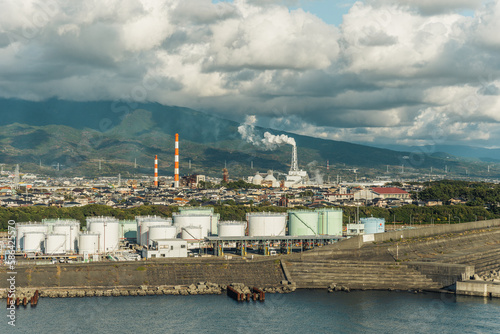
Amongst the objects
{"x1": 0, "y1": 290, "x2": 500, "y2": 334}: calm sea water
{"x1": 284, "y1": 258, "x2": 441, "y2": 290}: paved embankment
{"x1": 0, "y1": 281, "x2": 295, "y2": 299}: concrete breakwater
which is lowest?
{"x1": 0, "y1": 290, "x2": 500, "y2": 334}: calm sea water

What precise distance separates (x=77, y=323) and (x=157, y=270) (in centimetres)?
1128

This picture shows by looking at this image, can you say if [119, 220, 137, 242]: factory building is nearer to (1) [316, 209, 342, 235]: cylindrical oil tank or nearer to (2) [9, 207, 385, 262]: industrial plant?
(2) [9, 207, 385, 262]: industrial plant

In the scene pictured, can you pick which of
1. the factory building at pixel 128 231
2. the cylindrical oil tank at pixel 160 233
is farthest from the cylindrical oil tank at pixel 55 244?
the factory building at pixel 128 231

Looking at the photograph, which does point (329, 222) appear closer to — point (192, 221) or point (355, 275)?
point (355, 275)

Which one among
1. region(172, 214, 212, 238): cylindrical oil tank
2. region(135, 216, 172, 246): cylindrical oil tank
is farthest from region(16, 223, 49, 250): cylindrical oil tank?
region(172, 214, 212, 238): cylindrical oil tank

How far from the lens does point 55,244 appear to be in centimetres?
5597

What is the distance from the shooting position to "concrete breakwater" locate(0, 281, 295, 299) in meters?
46.7

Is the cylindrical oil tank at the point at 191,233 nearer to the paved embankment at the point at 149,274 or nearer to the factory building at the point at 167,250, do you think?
the factory building at the point at 167,250

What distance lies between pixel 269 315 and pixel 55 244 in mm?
23318

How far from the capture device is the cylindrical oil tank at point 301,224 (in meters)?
63.1

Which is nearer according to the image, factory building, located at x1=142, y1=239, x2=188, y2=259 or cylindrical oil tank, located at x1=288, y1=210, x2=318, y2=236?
factory building, located at x1=142, y1=239, x2=188, y2=259

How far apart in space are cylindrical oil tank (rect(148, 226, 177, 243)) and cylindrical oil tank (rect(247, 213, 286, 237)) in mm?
7907

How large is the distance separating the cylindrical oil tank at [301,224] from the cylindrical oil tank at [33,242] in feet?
79.0

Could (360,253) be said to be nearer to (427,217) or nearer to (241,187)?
(427,217)
